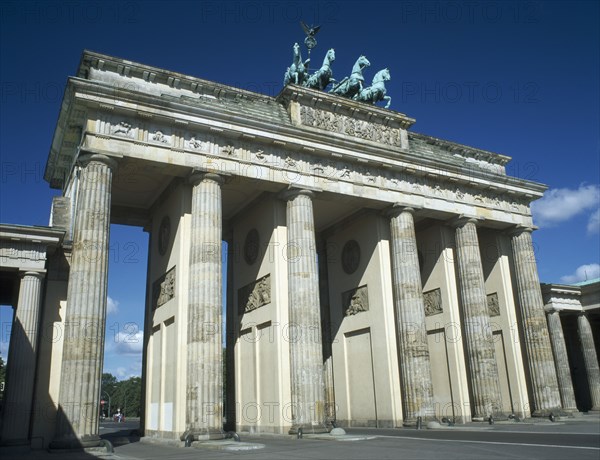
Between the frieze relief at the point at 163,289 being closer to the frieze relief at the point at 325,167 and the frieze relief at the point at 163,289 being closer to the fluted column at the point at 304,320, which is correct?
the fluted column at the point at 304,320

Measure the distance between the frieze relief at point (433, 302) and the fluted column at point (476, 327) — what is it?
4.95ft

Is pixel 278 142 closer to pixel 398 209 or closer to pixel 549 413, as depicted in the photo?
pixel 398 209

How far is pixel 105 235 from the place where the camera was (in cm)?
1941

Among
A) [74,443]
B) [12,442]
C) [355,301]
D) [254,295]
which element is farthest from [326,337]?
[12,442]

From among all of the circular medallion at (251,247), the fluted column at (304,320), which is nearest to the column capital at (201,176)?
the fluted column at (304,320)

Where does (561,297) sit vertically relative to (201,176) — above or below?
below

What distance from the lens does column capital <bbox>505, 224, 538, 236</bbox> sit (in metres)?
31.5

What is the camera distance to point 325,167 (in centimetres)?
2520

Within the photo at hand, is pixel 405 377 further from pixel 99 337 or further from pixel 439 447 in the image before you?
pixel 99 337

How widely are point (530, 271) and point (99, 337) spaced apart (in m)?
23.9

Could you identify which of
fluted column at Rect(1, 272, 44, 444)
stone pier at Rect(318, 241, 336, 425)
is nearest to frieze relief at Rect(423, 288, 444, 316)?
stone pier at Rect(318, 241, 336, 425)

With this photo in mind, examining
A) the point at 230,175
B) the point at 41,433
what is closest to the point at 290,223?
the point at 230,175

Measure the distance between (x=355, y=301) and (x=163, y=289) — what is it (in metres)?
10.5

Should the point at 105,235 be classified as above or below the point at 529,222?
below
